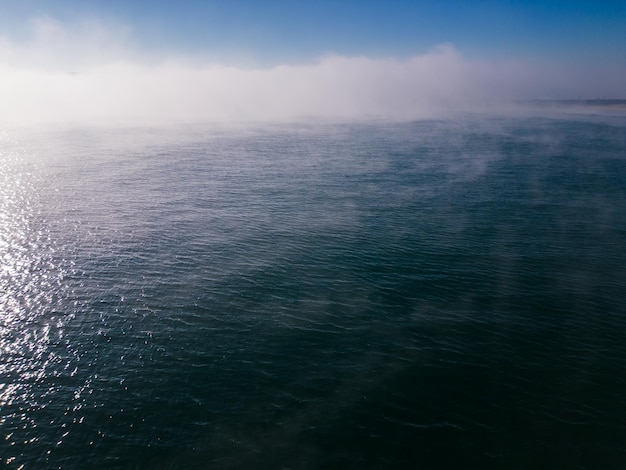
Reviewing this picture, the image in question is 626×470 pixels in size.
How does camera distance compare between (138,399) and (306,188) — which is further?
(306,188)

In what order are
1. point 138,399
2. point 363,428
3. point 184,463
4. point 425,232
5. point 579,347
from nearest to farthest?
point 184,463 → point 363,428 → point 138,399 → point 579,347 → point 425,232

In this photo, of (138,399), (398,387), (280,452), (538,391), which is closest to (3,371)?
(138,399)

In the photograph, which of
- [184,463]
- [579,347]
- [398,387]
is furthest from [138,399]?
[579,347]

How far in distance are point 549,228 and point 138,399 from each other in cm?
10186

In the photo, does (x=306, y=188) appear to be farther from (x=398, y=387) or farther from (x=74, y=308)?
(x=398, y=387)

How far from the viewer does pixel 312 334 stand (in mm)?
62312

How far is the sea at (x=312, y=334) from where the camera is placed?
44.0 m

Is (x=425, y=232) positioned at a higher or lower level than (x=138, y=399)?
higher

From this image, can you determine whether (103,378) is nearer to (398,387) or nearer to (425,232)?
(398,387)

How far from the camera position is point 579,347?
59094 mm

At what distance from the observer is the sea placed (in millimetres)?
43969

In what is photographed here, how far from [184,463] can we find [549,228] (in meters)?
101

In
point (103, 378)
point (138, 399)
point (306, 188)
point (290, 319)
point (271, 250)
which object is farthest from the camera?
point (306, 188)

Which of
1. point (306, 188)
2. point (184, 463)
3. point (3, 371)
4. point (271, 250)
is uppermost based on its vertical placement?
point (306, 188)
